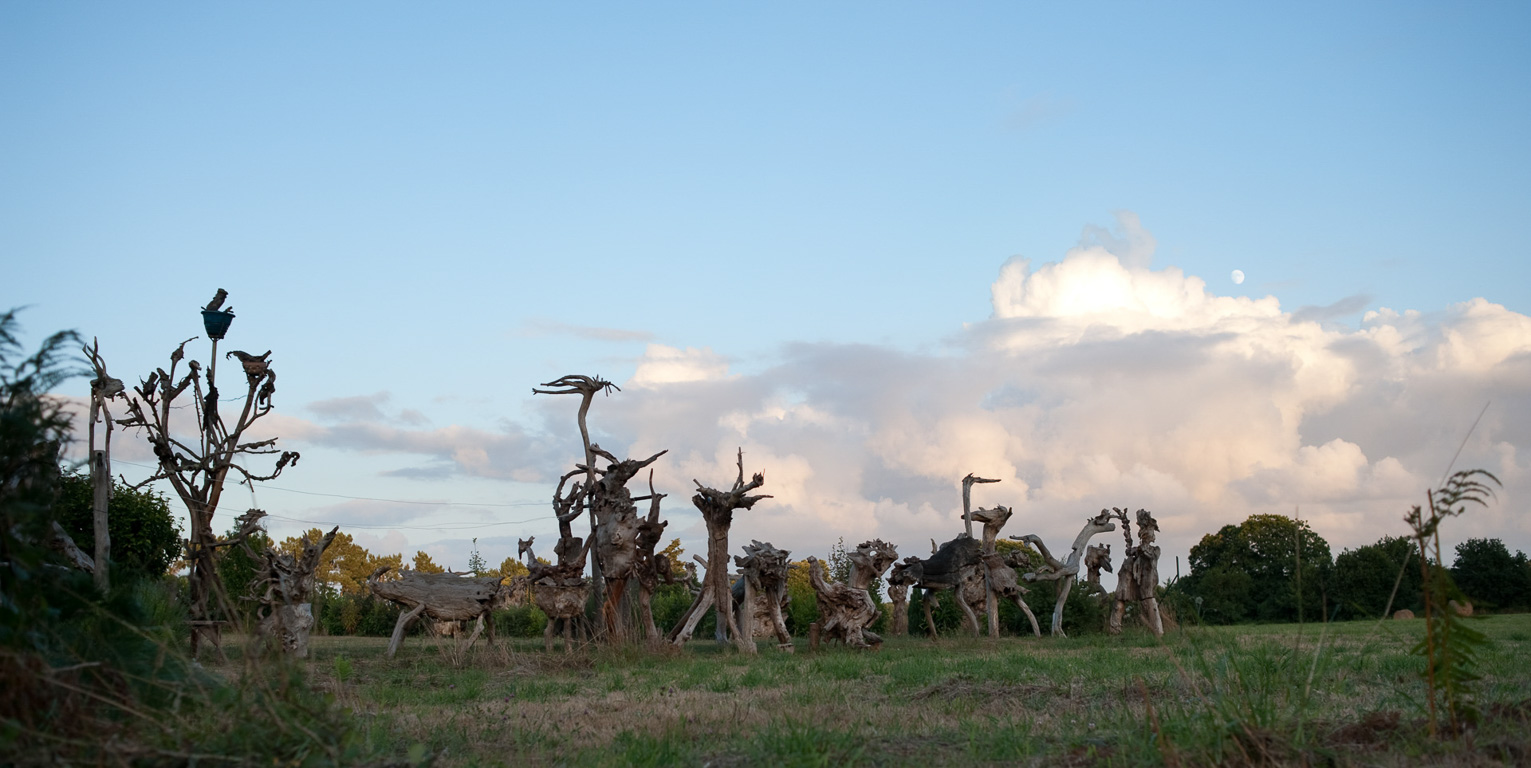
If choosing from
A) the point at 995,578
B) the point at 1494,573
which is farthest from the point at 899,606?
the point at 1494,573

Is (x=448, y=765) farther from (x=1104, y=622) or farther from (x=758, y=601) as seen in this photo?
(x=1104, y=622)

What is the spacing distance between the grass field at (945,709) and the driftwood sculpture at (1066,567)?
8.28 metres

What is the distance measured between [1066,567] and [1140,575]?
1.57 metres

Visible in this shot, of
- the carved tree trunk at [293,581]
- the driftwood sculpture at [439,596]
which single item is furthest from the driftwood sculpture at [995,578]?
the carved tree trunk at [293,581]

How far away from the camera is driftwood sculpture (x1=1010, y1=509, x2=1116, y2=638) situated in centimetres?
2180

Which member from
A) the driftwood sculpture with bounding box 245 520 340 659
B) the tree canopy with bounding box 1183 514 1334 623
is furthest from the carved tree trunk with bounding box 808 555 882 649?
the tree canopy with bounding box 1183 514 1334 623

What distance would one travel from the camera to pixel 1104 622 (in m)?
22.9

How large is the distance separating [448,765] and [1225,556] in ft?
142

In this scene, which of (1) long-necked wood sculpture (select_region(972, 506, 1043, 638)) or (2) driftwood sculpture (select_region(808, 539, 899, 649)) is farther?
(1) long-necked wood sculpture (select_region(972, 506, 1043, 638))

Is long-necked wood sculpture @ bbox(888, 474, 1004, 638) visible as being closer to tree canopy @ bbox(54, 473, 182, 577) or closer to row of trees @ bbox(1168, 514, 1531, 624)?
row of trees @ bbox(1168, 514, 1531, 624)

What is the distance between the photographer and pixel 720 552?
17.3m

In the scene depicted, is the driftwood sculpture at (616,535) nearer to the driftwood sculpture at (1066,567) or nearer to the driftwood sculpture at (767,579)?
the driftwood sculpture at (767,579)

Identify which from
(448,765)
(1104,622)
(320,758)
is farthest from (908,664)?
(1104,622)

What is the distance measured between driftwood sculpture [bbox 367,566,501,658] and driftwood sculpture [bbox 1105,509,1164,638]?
1160 centimetres
